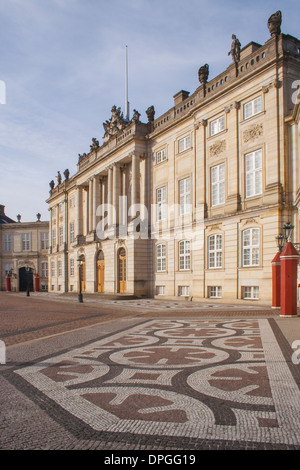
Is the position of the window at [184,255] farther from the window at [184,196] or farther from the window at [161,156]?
the window at [161,156]

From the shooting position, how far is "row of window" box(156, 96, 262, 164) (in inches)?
952

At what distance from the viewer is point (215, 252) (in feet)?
87.8

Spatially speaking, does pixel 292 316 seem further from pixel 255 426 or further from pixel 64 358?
pixel 255 426

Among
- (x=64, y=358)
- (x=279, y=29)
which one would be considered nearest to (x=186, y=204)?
(x=279, y=29)

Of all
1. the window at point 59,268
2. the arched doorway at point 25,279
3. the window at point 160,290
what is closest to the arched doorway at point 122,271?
the window at point 160,290

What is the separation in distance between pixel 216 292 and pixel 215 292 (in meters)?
0.16

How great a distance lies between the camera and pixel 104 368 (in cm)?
756

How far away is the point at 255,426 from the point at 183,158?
27.5 m

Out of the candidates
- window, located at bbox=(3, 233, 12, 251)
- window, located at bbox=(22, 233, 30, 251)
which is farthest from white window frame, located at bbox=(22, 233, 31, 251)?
window, located at bbox=(3, 233, 12, 251)

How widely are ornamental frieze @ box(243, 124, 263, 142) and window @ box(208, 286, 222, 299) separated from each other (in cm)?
958

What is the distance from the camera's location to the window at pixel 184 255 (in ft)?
97.7

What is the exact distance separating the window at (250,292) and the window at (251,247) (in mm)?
1381

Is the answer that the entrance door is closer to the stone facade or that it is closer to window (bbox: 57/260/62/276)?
window (bbox: 57/260/62/276)

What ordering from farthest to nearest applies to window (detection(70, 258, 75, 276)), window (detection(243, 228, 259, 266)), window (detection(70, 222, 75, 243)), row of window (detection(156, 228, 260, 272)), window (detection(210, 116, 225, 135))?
1. window (detection(70, 222, 75, 243))
2. window (detection(70, 258, 75, 276))
3. window (detection(210, 116, 225, 135))
4. row of window (detection(156, 228, 260, 272))
5. window (detection(243, 228, 259, 266))
